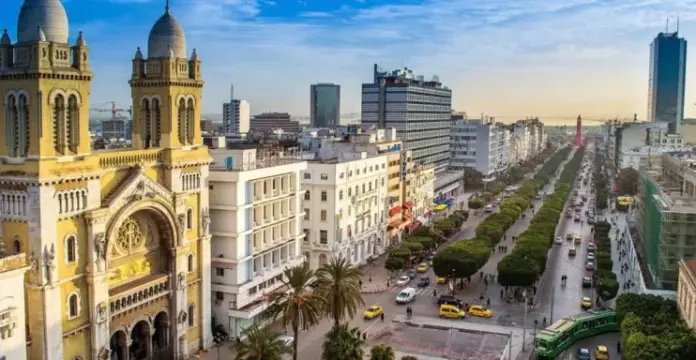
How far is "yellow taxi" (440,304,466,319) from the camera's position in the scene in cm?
7369

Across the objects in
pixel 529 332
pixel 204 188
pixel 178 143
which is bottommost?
pixel 529 332

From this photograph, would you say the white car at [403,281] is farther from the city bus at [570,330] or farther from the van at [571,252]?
the van at [571,252]

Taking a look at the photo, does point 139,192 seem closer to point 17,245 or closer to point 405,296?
point 17,245

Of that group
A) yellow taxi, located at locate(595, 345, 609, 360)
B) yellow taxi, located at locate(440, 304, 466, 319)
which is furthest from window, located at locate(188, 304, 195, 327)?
yellow taxi, located at locate(595, 345, 609, 360)

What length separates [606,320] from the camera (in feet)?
224

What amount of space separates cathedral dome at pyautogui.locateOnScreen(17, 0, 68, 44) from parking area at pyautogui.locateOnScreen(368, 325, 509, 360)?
3965cm

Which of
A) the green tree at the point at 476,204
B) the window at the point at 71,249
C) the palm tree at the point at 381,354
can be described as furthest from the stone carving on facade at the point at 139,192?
the green tree at the point at 476,204

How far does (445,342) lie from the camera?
6612 cm

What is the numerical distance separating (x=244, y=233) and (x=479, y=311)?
28.1m

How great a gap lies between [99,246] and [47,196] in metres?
5.81

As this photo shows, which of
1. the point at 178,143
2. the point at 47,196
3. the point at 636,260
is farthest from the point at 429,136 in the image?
the point at 47,196

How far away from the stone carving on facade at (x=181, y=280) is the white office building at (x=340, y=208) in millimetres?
31946

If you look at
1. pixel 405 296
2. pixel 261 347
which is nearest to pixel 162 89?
pixel 261 347

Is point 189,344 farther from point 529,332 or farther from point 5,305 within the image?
point 529,332
